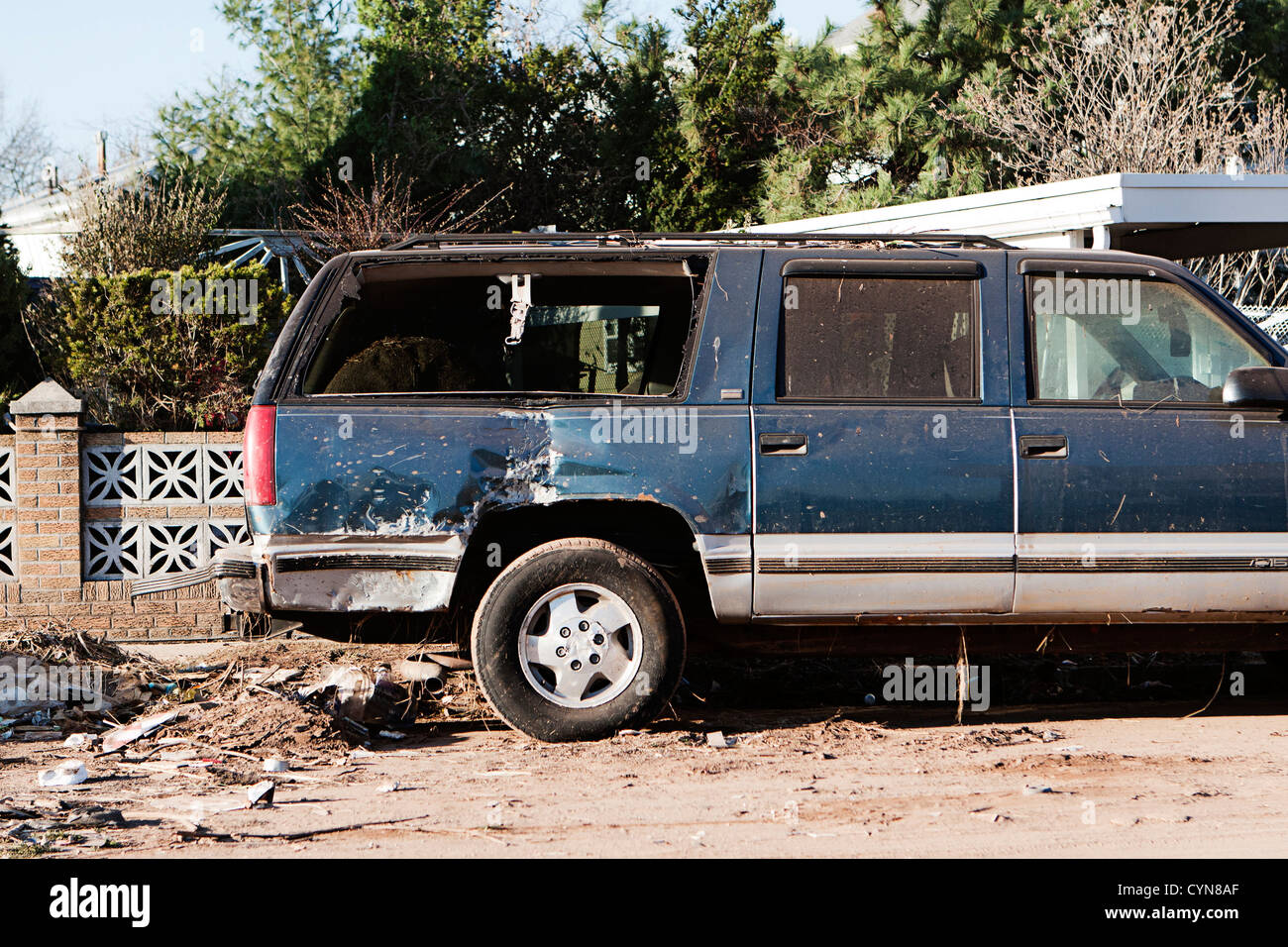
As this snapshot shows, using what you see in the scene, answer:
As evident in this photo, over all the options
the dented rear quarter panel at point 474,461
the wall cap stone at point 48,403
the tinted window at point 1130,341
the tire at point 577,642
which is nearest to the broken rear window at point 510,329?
the dented rear quarter panel at point 474,461

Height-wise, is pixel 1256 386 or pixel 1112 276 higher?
pixel 1112 276

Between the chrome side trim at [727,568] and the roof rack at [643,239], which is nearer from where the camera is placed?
the chrome side trim at [727,568]

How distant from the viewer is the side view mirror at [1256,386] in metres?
5.29

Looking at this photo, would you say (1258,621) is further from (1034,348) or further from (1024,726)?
(1034,348)

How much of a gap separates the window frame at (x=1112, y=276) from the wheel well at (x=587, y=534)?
1625mm

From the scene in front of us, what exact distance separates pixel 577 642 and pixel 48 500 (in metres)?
4.64

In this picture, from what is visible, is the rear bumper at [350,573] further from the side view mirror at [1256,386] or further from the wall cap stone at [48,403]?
the wall cap stone at [48,403]

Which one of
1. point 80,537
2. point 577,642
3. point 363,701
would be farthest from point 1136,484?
point 80,537

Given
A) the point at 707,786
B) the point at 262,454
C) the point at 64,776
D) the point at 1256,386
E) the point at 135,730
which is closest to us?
the point at 707,786

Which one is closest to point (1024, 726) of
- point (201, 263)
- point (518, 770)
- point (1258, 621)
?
point (1258, 621)

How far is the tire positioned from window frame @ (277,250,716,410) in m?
0.64

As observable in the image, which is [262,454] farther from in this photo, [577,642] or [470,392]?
[577,642]

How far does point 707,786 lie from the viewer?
4.81m

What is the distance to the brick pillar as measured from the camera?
8.24 meters
